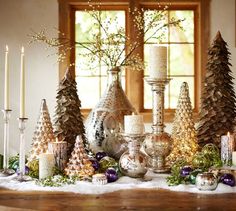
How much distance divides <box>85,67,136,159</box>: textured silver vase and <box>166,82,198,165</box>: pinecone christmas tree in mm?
197

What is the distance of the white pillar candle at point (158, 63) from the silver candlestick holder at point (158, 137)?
23 mm

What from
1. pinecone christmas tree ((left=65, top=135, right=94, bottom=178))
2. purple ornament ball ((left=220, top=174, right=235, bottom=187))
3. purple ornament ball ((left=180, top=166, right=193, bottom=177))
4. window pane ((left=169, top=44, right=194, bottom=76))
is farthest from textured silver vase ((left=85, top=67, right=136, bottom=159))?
window pane ((left=169, top=44, right=194, bottom=76))

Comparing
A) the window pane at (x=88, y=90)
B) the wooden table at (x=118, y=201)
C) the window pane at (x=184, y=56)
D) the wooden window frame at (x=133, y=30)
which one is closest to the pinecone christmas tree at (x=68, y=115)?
the wooden table at (x=118, y=201)

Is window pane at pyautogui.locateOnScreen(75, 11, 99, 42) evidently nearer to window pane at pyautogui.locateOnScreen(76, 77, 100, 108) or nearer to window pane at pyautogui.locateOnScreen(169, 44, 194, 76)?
window pane at pyautogui.locateOnScreen(76, 77, 100, 108)

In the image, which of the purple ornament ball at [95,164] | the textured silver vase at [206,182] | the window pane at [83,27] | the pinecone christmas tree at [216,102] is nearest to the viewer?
the textured silver vase at [206,182]

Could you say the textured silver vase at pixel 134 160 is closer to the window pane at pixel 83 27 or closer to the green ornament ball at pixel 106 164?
the green ornament ball at pixel 106 164

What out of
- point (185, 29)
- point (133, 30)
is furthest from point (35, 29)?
point (185, 29)

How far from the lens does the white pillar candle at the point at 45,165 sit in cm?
168

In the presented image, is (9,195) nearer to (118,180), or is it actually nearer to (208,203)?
(118,180)

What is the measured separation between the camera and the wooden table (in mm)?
1340

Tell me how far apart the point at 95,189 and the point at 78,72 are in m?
3.29

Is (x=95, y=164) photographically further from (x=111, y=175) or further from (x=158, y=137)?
(x=158, y=137)

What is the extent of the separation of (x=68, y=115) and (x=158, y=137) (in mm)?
426

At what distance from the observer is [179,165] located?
5.96 ft
